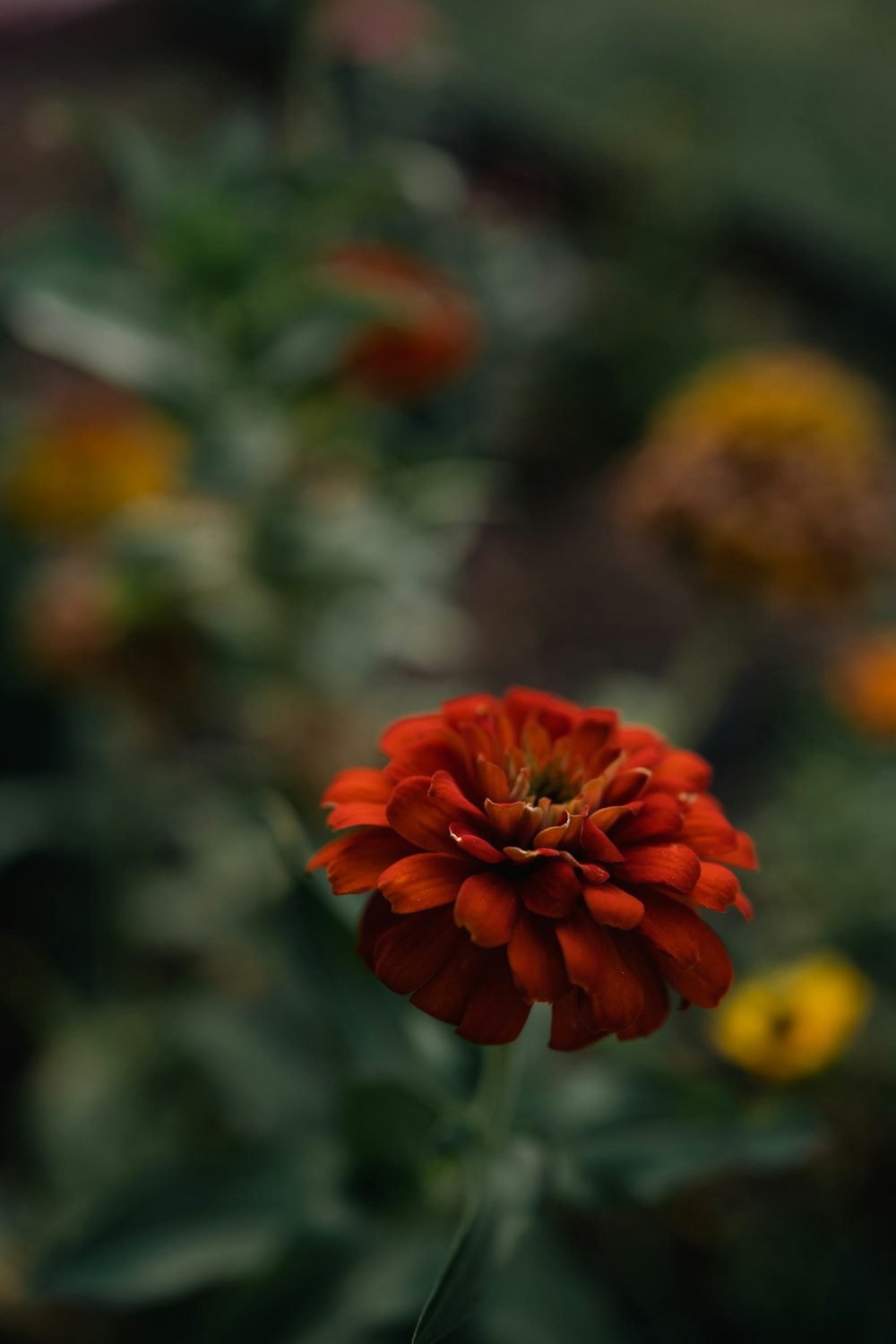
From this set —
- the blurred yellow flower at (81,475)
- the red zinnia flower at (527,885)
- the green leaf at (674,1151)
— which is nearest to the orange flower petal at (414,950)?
the red zinnia flower at (527,885)

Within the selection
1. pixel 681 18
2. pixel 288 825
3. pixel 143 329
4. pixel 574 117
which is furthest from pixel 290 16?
pixel 681 18

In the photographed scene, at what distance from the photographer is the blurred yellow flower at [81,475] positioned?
43.4 inches

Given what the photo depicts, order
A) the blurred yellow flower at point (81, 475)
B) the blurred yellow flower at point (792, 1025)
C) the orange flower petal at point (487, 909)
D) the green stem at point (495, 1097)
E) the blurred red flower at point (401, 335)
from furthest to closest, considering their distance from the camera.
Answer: the blurred yellow flower at point (81, 475) < the blurred red flower at point (401, 335) < the blurred yellow flower at point (792, 1025) < the green stem at point (495, 1097) < the orange flower petal at point (487, 909)

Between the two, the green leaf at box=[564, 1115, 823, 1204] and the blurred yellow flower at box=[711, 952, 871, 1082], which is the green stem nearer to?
the green leaf at box=[564, 1115, 823, 1204]

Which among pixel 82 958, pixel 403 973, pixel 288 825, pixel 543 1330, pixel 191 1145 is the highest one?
pixel 403 973

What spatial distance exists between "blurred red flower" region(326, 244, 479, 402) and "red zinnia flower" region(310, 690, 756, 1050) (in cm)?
58

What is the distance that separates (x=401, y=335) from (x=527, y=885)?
709mm

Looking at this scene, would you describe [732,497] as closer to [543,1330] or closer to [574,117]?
[543,1330]

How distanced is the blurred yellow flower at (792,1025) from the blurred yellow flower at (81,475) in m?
0.73

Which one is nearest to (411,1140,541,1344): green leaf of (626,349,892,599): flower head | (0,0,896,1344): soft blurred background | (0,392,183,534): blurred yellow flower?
(0,0,896,1344): soft blurred background

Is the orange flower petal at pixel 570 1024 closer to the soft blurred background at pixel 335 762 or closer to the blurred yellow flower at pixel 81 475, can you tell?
the soft blurred background at pixel 335 762

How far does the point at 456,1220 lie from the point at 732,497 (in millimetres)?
650

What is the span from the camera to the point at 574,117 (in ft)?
10.4

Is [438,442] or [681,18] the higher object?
[681,18]
